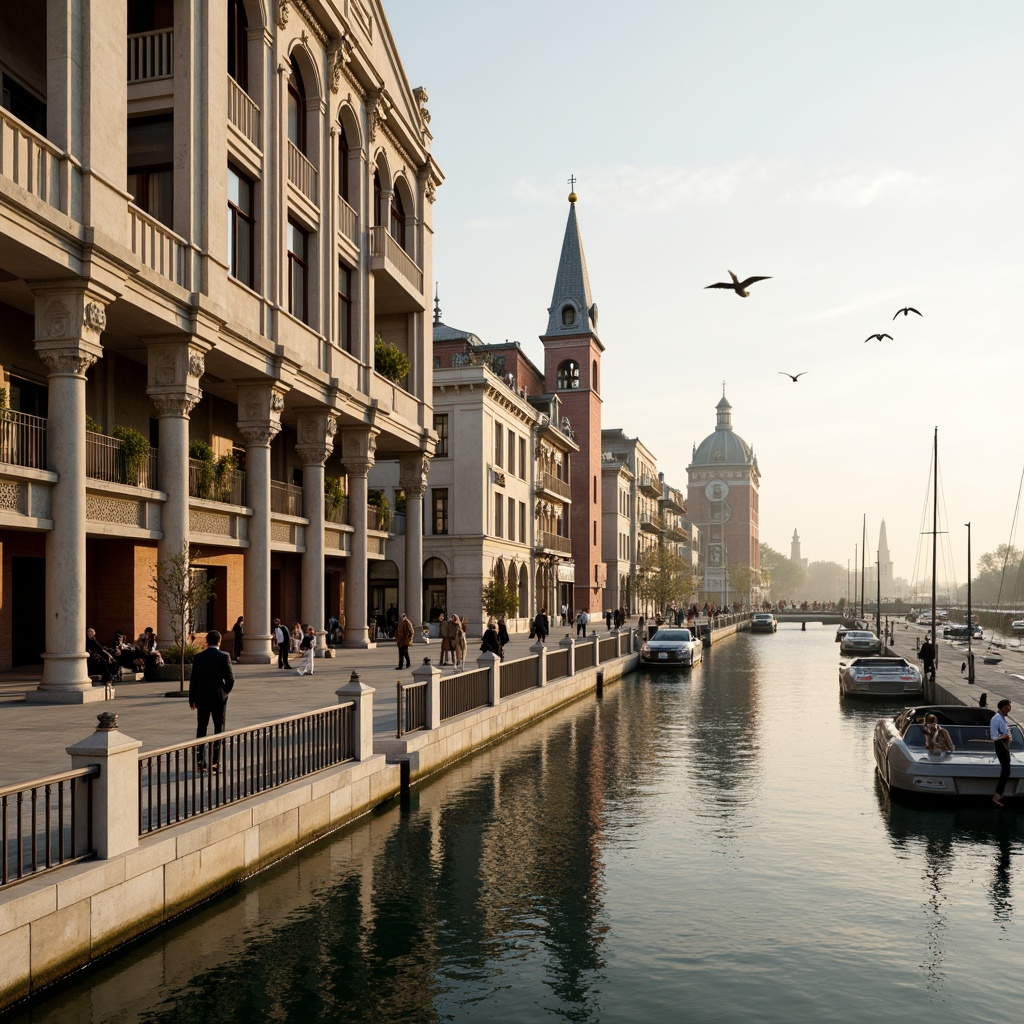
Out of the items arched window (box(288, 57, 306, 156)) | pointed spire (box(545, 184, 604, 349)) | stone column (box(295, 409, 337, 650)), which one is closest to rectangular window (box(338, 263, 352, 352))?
stone column (box(295, 409, 337, 650))

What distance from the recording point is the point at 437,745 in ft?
55.9

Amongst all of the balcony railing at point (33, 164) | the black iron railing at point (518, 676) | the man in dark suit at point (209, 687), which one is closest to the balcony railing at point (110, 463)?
the balcony railing at point (33, 164)

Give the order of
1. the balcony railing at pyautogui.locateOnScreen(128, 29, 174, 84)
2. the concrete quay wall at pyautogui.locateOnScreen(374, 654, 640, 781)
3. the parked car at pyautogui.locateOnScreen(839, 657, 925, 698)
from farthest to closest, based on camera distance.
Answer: the parked car at pyautogui.locateOnScreen(839, 657, 925, 698) < the balcony railing at pyautogui.locateOnScreen(128, 29, 174, 84) < the concrete quay wall at pyautogui.locateOnScreen(374, 654, 640, 781)

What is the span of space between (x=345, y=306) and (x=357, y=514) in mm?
7054

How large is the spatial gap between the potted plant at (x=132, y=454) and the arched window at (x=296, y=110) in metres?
11.4

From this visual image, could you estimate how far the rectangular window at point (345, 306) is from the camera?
112 feet

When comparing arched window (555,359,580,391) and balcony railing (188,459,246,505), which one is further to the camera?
arched window (555,359,580,391)

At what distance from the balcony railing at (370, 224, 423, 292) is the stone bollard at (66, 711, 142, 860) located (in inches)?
1148

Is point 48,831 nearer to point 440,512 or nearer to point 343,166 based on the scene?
point 343,166

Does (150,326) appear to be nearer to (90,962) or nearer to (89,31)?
(89,31)

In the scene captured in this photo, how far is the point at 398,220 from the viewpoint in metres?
40.4

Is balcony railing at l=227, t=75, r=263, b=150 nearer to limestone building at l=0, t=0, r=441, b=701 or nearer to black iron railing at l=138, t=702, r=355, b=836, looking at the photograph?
limestone building at l=0, t=0, r=441, b=701

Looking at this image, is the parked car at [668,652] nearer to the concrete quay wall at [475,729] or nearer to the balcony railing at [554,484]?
the concrete quay wall at [475,729]

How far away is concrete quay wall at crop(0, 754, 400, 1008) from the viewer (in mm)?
7352
